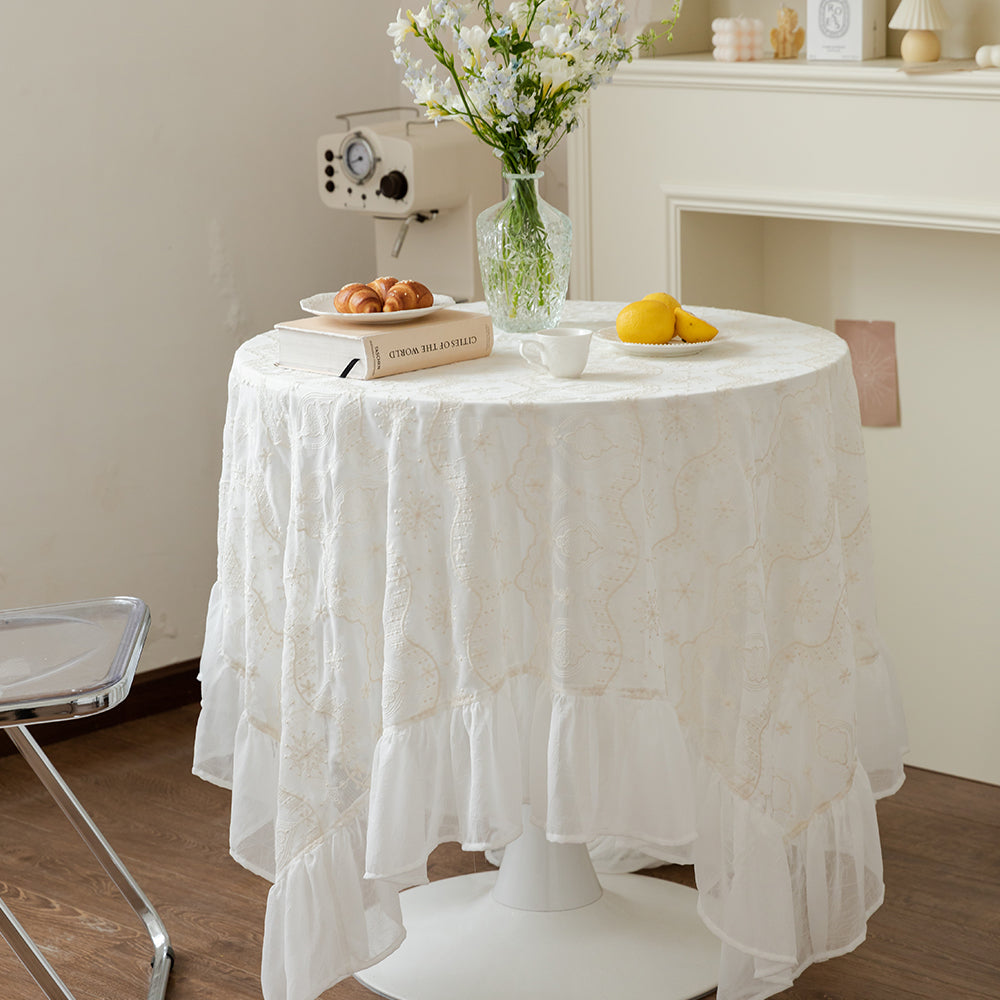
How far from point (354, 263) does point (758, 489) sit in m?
2.02

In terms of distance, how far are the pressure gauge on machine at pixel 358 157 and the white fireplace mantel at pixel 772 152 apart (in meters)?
0.42

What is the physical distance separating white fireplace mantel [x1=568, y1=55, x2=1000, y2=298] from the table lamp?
0.15 feet

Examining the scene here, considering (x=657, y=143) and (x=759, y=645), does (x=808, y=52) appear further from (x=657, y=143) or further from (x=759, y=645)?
(x=759, y=645)

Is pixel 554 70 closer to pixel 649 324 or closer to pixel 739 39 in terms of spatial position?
pixel 649 324

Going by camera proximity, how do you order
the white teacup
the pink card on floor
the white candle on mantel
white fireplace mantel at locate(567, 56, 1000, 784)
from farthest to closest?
the pink card on floor → the white candle on mantel → white fireplace mantel at locate(567, 56, 1000, 784) → the white teacup

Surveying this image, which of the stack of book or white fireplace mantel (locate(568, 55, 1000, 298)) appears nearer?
the stack of book

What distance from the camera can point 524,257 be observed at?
218 centimetres

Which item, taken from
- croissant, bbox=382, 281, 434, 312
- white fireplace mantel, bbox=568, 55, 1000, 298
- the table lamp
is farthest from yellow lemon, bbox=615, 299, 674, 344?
the table lamp

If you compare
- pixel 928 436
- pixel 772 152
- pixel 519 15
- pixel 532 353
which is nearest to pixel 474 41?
pixel 519 15

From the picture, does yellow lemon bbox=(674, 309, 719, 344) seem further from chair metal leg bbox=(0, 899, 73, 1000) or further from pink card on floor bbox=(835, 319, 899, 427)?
chair metal leg bbox=(0, 899, 73, 1000)

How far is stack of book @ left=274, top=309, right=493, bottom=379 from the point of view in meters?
1.95

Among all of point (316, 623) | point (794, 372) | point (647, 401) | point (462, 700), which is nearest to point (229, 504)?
point (316, 623)

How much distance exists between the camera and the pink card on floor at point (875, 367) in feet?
9.94

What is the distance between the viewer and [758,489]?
189 centimetres
